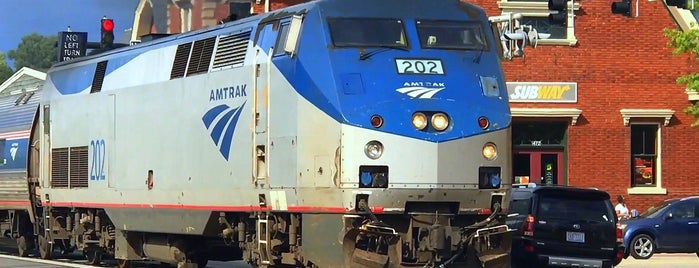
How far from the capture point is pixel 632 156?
31.9m

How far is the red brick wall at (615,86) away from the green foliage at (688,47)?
1264mm

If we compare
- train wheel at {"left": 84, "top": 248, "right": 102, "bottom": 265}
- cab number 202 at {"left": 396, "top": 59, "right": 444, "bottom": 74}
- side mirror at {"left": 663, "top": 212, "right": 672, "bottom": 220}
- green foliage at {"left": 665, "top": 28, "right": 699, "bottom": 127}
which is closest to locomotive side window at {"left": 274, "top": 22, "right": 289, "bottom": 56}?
cab number 202 at {"left": 396, "top": 59, "right": 444, "bottom": 74}

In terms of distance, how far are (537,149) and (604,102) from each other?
2199 millimetres

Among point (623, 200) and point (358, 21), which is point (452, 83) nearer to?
point (358, 21)

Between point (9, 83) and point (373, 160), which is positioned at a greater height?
point (9, 83)

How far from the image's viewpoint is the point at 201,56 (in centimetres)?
1617

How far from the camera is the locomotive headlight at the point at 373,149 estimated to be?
1293 centimetres

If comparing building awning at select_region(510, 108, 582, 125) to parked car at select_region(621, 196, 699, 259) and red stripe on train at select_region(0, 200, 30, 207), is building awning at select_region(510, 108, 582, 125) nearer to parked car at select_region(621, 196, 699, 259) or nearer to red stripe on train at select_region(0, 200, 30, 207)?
parked car at select_region(621, 196, 699, 259)

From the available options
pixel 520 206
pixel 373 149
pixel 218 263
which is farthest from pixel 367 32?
pixel 218 263

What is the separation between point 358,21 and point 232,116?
2.33 meters

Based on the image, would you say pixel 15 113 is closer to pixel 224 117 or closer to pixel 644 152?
pixel 224 117

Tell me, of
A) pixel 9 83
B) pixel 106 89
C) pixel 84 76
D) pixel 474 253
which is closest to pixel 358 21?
pixel 474 253

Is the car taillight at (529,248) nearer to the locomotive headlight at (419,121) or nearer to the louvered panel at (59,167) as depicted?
the locomotive headlight at (419,121)

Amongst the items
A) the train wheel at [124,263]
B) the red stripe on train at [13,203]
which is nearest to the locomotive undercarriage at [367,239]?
the train wheel at [124,263]
